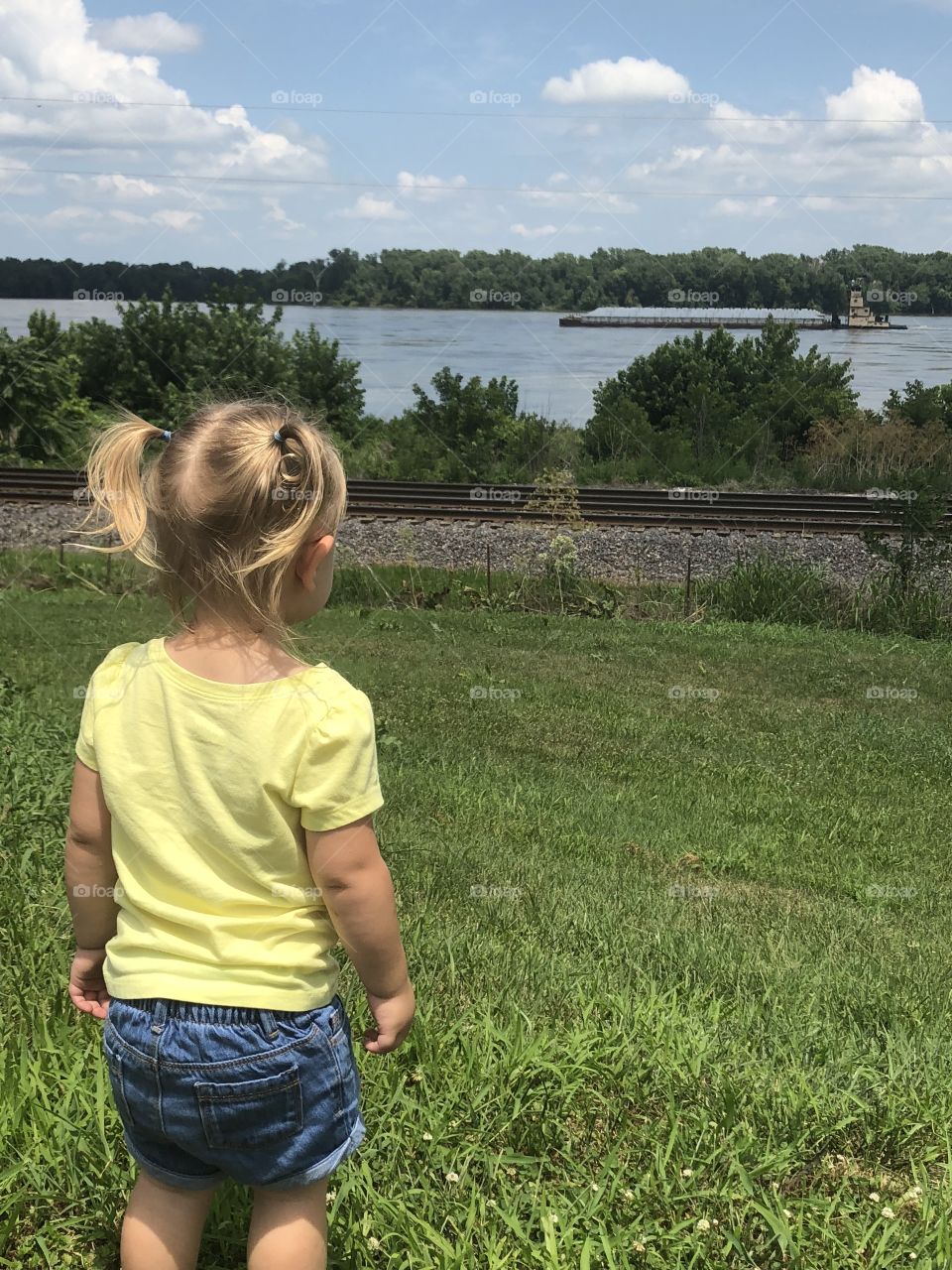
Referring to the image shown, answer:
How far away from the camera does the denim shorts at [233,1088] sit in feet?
5.89

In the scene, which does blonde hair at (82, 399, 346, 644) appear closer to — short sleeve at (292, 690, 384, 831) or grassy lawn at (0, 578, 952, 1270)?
short sleeve at (292, 690, 384, 831)

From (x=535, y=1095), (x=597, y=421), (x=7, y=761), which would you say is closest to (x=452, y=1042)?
(x=535, y=1095)

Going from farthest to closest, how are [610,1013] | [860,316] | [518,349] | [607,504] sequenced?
1. [518,349]
2. [860,316]
3. [607,504]
4. [610,1013]

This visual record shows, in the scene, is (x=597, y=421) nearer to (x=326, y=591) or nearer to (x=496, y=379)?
(x=496, y=379)

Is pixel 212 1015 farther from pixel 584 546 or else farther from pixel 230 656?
pixel 584 546

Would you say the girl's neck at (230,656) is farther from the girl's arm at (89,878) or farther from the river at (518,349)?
the river at (518,349)

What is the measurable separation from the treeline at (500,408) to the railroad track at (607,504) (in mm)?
1143

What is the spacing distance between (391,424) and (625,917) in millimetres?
21603

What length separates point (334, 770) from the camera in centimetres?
178

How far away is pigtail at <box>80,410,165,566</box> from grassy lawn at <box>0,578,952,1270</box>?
126cm

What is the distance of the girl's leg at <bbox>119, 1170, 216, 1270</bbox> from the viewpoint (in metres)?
1.90

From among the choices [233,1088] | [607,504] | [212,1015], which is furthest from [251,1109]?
[607,504]

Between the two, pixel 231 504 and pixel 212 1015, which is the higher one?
pixel 231 504

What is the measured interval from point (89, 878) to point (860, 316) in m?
43.3
